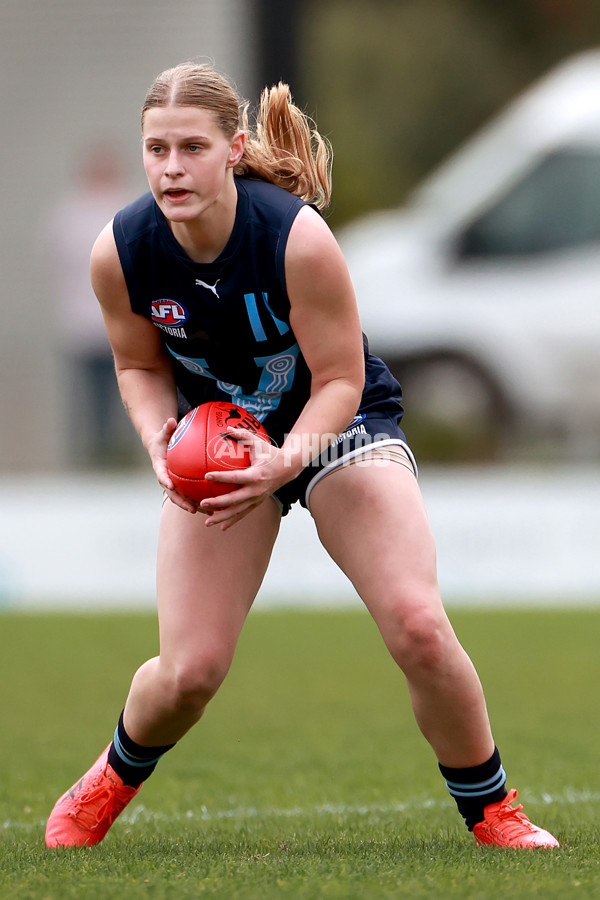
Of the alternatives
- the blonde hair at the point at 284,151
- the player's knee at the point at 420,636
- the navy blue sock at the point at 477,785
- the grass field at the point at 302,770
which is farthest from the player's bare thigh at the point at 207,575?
the blonde hair at the point at 284,151

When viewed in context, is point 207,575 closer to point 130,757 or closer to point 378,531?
point 378,531

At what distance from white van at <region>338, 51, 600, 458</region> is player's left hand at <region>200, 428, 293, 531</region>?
8328 millimetres

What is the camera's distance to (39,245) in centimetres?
1592

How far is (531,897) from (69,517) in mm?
8460

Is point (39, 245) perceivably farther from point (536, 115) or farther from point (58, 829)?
point (58, 829)

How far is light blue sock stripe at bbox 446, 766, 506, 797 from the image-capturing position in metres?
3.78

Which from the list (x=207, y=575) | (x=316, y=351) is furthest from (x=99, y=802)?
(x=316, y=351)

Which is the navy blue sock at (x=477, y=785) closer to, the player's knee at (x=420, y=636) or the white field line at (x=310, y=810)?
the player's knee at (x=420, y=636)

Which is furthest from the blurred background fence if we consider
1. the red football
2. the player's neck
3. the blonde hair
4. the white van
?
the red football

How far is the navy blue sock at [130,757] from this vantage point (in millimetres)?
3920

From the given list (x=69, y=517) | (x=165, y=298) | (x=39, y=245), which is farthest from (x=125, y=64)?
(x=165, y=298)

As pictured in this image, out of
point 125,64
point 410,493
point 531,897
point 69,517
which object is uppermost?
point 125,64

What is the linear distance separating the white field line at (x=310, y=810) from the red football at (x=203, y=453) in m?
1.31

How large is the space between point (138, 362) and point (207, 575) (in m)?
0.65
